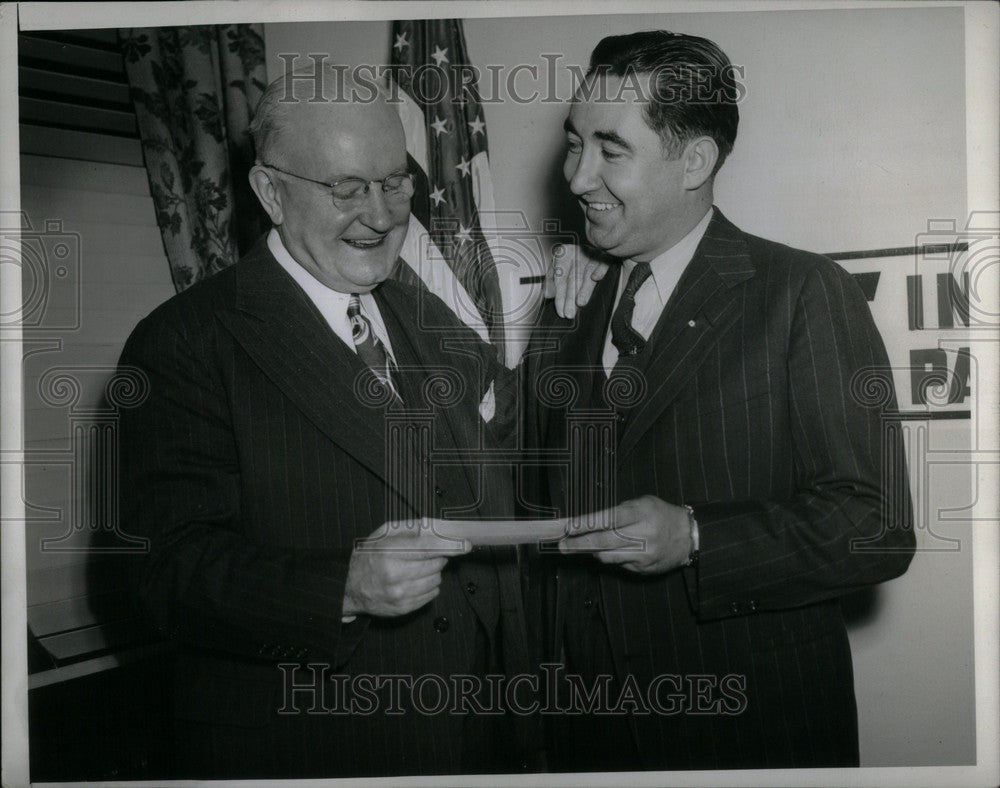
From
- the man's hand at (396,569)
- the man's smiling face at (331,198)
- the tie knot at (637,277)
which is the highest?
the man's smiling face at (331,198)

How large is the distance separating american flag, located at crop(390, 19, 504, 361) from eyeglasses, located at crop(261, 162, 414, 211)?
0.14ft

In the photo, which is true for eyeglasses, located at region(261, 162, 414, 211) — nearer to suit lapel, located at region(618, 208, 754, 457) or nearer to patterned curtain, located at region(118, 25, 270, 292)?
patterned curtain, located at region(118, 25, 270, 292)

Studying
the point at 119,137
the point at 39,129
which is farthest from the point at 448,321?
the point at 39,129

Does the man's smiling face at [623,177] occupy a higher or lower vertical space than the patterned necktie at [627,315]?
higher

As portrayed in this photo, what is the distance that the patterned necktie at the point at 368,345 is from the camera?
6.38 feet

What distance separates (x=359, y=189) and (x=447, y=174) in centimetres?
22

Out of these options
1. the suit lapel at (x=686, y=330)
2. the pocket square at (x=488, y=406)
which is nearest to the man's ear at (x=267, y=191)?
the pocket square at (x=488, y=406)

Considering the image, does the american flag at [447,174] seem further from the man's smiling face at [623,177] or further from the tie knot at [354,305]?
the man's smiling face at [623,177]

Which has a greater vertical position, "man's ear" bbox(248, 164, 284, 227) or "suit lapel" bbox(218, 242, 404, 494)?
"man's ear" bbox(248, 164, 284, 227)

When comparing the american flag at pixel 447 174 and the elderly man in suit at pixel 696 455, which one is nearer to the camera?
the elderly man in suit at pixel 696 455

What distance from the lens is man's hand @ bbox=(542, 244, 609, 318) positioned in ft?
6.48
